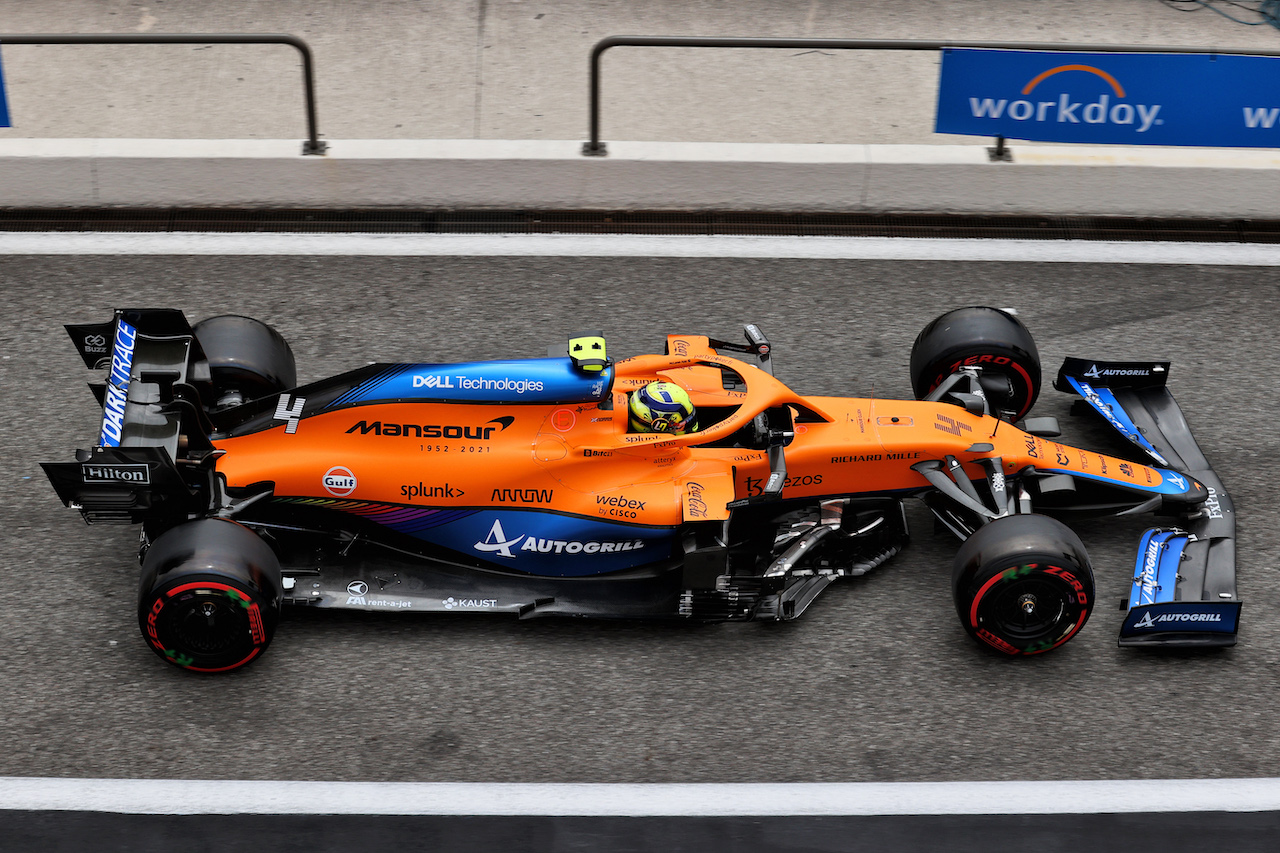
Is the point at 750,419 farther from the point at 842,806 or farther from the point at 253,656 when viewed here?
the point at 253,656

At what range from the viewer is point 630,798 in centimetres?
607

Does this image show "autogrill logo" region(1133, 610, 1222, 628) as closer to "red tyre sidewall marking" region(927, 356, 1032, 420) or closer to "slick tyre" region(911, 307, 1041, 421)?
"slick tyre" region(911, 307, 1041, 421)

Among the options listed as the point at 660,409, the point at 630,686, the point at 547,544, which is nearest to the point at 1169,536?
the point at 660,409

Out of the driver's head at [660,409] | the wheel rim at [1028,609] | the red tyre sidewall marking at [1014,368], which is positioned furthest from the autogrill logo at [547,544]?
the red tyre sidewall marking at [1014,368]

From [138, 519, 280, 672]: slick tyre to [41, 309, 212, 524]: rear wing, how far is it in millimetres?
216

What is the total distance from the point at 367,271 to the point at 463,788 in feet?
14.2

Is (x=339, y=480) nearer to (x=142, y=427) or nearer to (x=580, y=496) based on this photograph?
(x=142, y=427)

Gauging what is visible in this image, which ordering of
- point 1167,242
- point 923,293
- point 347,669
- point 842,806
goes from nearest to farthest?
1. point 842,806
2. point 347,669
3. point 923,293
4. point 1167,242

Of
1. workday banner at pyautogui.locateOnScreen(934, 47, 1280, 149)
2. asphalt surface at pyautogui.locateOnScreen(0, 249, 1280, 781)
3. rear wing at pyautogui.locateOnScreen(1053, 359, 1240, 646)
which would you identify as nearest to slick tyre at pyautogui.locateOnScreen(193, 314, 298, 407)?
asphalt surface at pyautogui.locateOnScreen(0, 249, 1280, 781)

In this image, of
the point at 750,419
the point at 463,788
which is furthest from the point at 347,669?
the point at 750,419

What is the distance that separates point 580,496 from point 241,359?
201 centimetres

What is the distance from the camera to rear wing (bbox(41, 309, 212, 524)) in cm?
618

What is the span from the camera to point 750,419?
689 cm

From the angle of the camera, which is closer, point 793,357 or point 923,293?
point 793,357
